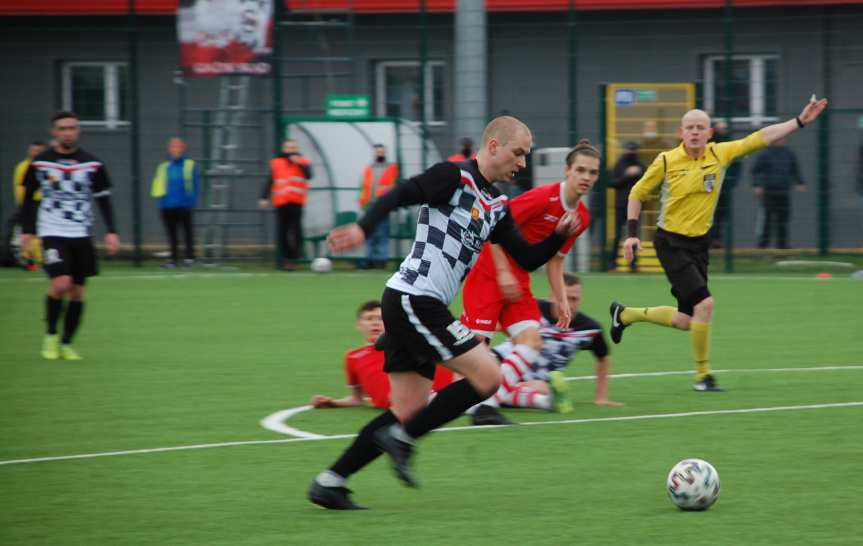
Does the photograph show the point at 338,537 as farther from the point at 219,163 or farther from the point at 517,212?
the point at 219,163

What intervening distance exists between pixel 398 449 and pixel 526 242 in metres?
1.29

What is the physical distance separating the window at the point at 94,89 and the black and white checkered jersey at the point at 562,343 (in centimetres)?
1521

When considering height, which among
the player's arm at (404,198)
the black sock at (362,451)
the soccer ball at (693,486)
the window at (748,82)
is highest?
the window at (748,82)

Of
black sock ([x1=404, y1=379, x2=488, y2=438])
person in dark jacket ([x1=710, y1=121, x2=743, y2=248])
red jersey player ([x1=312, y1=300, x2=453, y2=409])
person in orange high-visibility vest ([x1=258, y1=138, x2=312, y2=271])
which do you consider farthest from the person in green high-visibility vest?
black sock ([x1=404, y1=379, x2=488, y2=438])

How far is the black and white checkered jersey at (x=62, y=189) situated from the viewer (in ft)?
36.6

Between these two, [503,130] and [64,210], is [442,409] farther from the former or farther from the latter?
[64,210]

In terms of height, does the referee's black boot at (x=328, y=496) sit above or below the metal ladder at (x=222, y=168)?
below

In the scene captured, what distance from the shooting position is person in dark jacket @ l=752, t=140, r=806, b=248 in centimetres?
1988

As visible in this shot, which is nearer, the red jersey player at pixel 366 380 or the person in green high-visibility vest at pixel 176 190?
the red jersey player at pixel 366 380

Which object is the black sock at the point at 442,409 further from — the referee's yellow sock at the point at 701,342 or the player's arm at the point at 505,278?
the referee's yellow sock at the point at 701,342

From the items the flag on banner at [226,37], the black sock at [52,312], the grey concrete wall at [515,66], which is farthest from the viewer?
the grey concrete wall at [515,66]

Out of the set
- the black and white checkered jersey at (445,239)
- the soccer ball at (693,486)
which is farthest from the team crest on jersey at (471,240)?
the soccer ball at (693,486)

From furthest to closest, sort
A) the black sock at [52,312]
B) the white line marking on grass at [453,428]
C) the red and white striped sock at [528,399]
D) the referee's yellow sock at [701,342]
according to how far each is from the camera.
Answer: the black sock at [52,312], the referee's yellow sock at [701,342], the red and white striped sock at [528,399], the white line marking on grass at [453,428]

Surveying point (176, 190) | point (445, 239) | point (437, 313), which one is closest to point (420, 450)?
point (437, 313)
